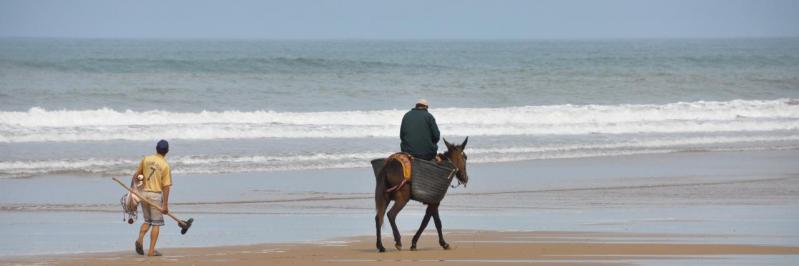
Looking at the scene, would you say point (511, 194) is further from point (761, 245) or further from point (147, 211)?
point (147, 211)

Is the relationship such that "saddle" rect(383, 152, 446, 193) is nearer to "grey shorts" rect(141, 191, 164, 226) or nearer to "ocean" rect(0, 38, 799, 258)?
"ocean" rect(0, 38, 799, 258)

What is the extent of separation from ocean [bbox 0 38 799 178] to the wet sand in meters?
8.33

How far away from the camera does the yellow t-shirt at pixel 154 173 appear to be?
39.2 feet

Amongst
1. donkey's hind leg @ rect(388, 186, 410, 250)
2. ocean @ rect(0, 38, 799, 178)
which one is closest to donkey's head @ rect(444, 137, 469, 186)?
donkey's hind leg @ rect(388, 186, 410, 250)

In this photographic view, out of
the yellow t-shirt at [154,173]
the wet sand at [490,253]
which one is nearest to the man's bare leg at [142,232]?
the wet sand at [490,253]

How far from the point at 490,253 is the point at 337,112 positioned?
24.0m

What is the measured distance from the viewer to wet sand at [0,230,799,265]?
1147cm

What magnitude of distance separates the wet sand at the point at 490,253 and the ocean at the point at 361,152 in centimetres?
55

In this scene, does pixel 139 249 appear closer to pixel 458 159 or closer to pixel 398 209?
pixel 398 209

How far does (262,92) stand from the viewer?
145ft

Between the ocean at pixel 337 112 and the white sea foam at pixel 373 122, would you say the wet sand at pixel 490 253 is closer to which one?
the ocean at pixel 337 112

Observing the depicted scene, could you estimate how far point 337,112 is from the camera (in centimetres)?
3581

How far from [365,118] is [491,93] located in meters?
12.4

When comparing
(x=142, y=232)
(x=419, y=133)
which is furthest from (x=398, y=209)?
(x=142, y=232)
